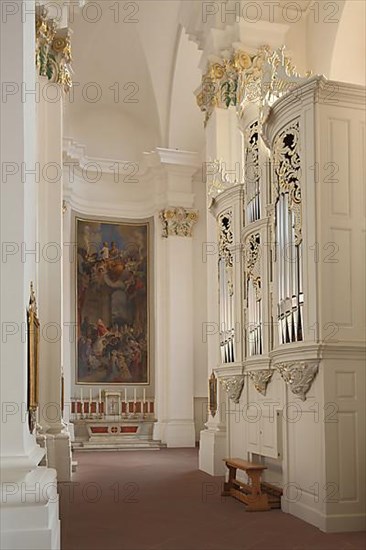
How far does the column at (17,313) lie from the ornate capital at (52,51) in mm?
5560

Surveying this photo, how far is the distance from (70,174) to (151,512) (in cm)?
1145

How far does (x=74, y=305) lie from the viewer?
18.6 metres

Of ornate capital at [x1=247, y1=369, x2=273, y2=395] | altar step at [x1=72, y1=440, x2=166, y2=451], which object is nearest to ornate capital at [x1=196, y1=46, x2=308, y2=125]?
ornate capital at [x1=247, y1=369, x2=273, y2=395]

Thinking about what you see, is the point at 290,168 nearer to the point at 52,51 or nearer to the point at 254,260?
the point at 254,260

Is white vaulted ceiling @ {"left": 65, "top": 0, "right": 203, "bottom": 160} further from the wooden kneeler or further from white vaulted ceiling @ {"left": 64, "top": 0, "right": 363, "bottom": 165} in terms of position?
the wooden kneeler

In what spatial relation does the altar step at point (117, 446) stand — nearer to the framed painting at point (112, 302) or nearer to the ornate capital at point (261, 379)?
the framed painting at point (112, 302)

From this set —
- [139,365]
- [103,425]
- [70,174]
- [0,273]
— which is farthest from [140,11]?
[0,273]

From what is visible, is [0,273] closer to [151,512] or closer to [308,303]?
[308,303]

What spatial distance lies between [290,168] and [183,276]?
10549 millimetres

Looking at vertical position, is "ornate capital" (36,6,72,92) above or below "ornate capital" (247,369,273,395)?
above

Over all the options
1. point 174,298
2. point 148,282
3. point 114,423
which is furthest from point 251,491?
point 148,282

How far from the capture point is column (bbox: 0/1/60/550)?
16.3 ft

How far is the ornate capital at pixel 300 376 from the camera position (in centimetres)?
771

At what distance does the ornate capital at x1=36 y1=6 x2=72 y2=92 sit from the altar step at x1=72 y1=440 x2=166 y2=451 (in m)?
8.78
